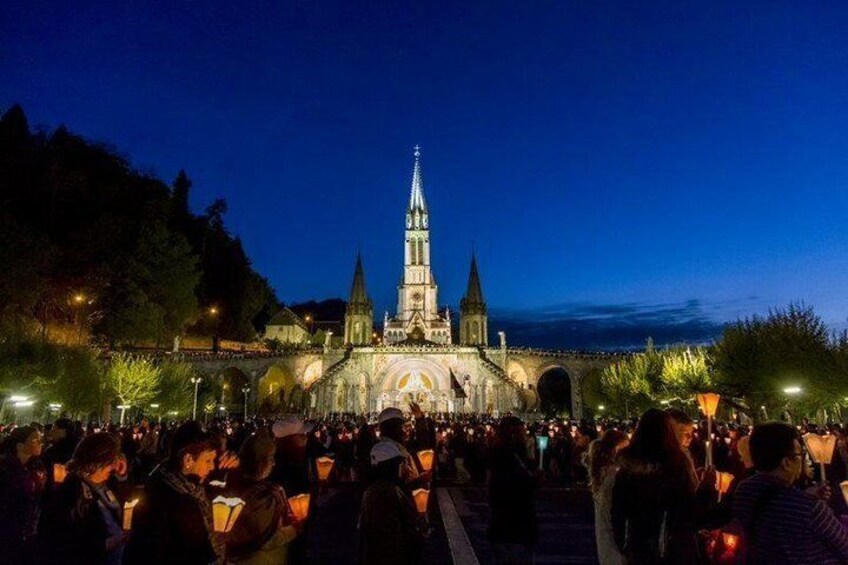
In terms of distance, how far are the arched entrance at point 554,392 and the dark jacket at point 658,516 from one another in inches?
2946

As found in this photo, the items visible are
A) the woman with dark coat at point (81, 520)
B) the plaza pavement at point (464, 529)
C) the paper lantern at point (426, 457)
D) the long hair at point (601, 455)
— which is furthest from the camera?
the plaza pavement at point (464, 529)

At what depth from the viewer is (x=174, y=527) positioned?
3.71 m

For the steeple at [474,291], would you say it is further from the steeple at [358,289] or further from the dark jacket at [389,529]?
the dark jacket at [389,529]

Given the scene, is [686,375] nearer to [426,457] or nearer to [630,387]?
[630,387]

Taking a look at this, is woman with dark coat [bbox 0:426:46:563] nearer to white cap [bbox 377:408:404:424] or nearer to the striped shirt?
white cap [bbox 377:408:404:424]

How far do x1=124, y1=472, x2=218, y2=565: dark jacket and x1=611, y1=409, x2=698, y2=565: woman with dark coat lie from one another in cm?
257

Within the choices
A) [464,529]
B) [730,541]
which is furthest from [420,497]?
[464,529]

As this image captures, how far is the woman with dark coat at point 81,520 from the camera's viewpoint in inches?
161

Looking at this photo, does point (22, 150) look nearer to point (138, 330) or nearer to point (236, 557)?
point (138, 330)

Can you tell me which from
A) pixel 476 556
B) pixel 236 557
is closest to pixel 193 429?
pixel 236 557

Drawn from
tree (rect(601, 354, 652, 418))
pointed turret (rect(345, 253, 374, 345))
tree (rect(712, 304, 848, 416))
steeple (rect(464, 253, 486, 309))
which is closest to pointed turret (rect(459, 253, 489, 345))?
steeple (rect(464, 253, 486, 309))

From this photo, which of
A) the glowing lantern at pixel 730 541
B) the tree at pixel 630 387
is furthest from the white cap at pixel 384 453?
the tree at pixel 630 387

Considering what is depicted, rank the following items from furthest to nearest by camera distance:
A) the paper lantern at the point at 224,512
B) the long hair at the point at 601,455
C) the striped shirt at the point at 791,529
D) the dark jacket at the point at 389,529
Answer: the long hair at the point at 601,455, the paper lantern at the point at 224,512, the dark jacket at the point at 389,529, the striped shirt at the point at 791,529

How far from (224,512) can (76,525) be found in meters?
1.31
